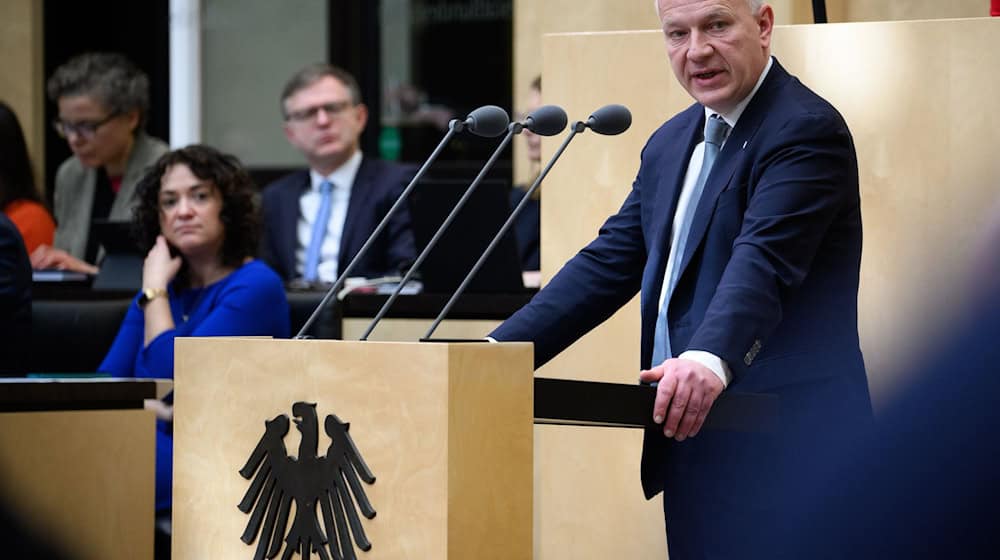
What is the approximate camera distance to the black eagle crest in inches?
81.0

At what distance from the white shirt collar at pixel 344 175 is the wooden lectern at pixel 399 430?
11.3ft

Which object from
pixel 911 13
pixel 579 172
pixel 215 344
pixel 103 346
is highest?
pixel 911 13

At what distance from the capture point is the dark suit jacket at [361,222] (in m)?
5.30

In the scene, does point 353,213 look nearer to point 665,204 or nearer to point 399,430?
point 665,204

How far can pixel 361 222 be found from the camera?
215 inches

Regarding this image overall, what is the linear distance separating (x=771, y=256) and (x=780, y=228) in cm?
5

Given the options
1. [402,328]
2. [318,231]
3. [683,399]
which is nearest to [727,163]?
[683,399]

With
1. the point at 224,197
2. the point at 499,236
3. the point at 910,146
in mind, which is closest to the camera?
the point at 499,236

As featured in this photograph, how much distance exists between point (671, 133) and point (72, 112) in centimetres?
372

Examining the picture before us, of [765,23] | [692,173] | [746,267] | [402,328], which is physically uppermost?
[765,23]

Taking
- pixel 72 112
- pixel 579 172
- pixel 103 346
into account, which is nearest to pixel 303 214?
pixel 72 112

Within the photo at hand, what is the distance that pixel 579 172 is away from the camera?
3.42 metres

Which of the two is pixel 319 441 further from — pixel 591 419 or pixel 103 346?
pixel 103 346

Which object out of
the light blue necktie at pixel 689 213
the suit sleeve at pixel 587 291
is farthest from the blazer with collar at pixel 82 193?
the light blue necktie at pixel 689 213
